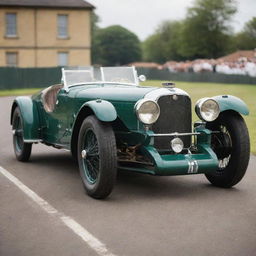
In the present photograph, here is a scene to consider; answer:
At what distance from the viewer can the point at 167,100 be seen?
274 inches

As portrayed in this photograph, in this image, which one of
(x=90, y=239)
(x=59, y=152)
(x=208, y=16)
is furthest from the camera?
(x=208, y=16)

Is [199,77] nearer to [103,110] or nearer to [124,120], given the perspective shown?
[124,120]

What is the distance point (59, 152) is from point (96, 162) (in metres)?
3.79

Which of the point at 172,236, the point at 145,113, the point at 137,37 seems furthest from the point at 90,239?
the point at 137,37

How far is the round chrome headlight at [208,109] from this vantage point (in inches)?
279

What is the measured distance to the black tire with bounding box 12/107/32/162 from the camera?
9203 millimetres

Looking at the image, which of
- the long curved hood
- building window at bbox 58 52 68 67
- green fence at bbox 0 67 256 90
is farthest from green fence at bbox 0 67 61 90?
the long curved hood

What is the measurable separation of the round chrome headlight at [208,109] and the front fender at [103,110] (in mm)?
1071

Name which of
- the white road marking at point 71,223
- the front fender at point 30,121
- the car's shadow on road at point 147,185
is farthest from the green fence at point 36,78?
the white road marking at point 71,223

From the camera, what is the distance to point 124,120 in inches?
281

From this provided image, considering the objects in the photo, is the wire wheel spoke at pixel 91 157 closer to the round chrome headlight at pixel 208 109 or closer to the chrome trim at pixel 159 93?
the chrome trim at pixel 159 93

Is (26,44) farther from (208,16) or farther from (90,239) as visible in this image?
(208,16)

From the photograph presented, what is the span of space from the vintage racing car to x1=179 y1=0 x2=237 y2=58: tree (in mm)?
97880

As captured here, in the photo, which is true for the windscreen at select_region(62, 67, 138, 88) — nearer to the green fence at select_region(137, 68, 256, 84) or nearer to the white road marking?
the white road marking
